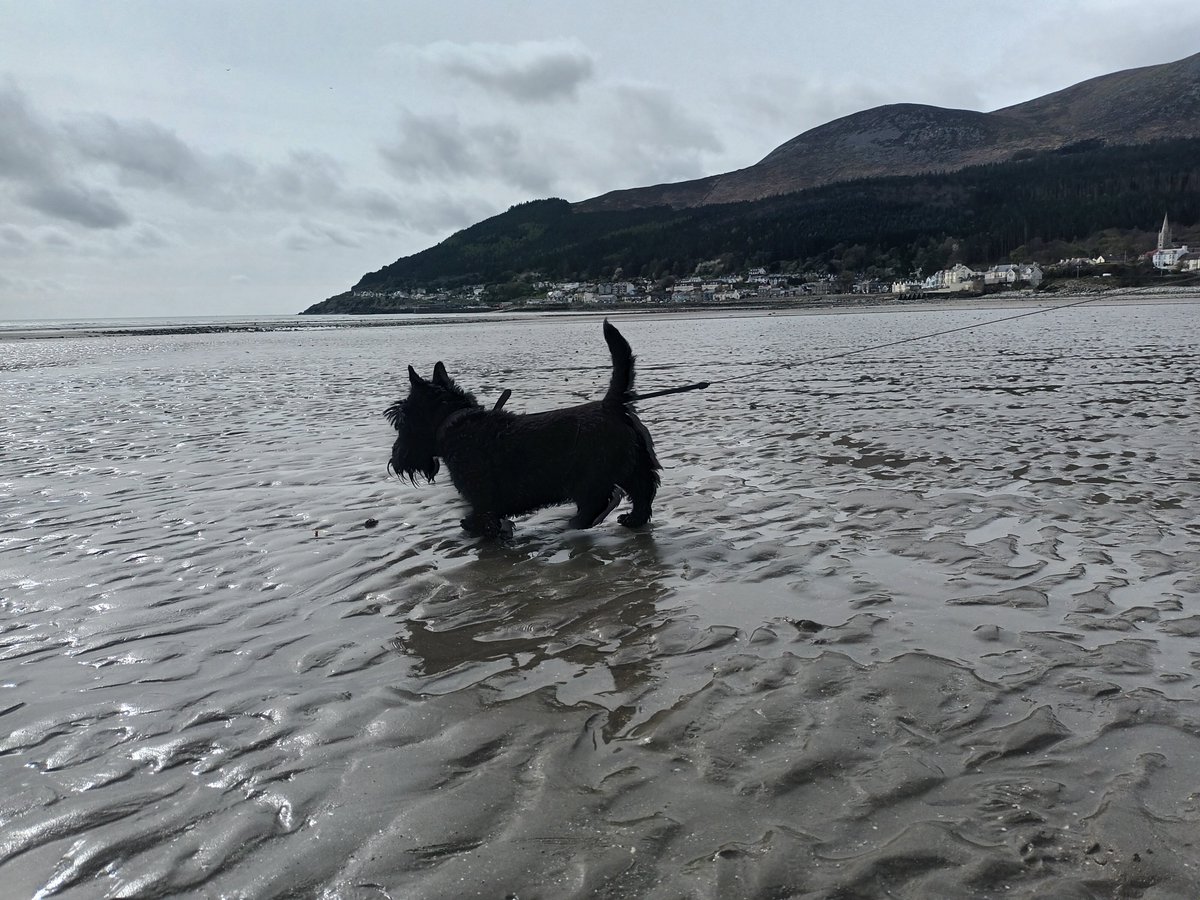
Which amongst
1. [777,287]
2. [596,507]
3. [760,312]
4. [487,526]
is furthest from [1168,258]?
[487,526]

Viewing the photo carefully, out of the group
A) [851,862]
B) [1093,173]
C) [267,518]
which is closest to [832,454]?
[267,518]

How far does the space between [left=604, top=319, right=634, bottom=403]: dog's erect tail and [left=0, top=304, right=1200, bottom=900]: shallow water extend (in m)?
1.23

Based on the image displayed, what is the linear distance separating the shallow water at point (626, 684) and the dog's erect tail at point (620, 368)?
1231 millimetres

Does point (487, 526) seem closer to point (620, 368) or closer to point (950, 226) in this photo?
point (620, 368)

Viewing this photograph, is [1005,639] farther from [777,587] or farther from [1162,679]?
[777,587]

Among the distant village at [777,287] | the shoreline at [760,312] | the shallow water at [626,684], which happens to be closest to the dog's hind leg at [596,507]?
the shallow water at [626,684]

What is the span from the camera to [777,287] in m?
142

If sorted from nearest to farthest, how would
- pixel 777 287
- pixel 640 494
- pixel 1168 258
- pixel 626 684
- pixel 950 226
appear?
pixel 626 684 < pixel 640 494 < pixel 1168 258 < pixel 777 287 < pixel 950 226

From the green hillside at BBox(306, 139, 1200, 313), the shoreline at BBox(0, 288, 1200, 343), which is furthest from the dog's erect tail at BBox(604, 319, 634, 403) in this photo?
the green hillside at BBox(306, 139, 1200, 313)

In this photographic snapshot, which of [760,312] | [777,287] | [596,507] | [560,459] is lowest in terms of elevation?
[760,312]

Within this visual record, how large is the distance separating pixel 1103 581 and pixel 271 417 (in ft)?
41.9

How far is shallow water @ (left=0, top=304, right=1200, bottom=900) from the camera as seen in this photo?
2389 millimetres

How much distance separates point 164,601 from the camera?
4855mm

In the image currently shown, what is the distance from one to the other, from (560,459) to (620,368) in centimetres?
92
